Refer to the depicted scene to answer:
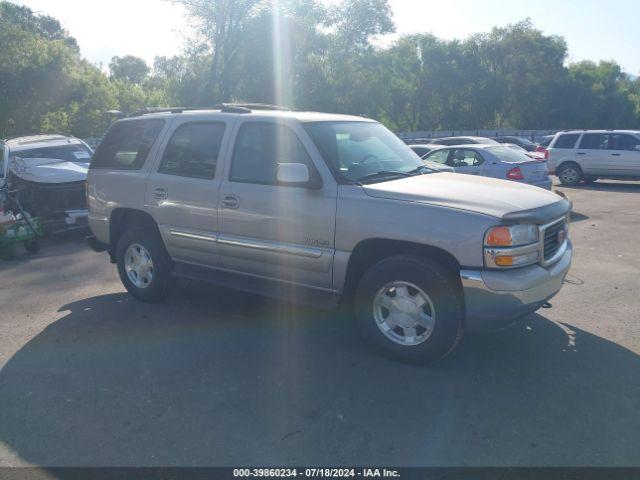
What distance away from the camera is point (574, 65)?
58562mm

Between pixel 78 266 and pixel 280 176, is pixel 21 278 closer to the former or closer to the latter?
pixel 78 266

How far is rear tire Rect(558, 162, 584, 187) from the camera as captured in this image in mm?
18344

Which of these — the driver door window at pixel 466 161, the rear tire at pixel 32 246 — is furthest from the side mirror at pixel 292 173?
the driver door window at pixel 466 161

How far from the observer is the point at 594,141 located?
59.3 ft

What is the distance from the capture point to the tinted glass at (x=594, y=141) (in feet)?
58.5

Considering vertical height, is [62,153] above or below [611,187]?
above

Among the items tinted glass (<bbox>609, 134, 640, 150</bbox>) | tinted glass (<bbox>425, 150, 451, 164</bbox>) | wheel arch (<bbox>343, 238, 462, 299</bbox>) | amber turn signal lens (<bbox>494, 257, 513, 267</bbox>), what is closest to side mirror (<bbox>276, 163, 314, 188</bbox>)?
wheel arch (<bbox>343, 238, 462, 299</bbox>)

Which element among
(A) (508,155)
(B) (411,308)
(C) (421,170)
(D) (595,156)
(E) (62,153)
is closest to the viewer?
(B) (411,308)

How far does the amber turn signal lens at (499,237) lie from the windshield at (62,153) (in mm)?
9493

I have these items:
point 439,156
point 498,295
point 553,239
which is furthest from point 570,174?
point 498,295

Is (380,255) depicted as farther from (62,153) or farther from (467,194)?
(62,153)

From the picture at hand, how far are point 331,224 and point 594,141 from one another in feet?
51.8

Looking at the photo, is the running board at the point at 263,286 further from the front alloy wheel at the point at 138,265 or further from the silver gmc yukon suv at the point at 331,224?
the front alloy wheel at the point at 138,265

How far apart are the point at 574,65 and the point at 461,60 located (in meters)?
18.1
